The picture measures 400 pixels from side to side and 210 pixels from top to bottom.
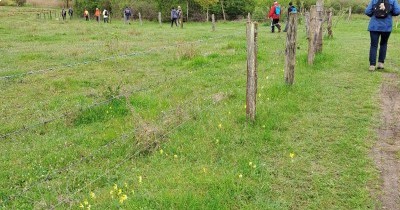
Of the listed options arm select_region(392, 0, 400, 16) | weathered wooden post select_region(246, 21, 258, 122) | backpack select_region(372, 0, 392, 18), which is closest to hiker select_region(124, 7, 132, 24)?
backpack select_region(372, 0, 392, 18)

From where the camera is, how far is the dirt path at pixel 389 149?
4211 millimetres

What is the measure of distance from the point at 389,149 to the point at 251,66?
2.21 m

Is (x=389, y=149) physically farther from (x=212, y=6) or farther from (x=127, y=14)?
(x=212, y=6)

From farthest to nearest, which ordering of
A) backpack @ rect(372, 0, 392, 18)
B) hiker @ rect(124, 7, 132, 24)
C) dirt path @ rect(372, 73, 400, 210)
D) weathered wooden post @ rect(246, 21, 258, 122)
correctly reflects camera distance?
hiker @ rect(124, 7, 132, 24), backpack @ rect(372, 0, 392, 18), weathered wooden post @ rect(246, 21, 258, 122), dirt path @ rect(372, 73, 400, 210)

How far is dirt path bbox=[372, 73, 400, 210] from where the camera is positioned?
4.21 meters

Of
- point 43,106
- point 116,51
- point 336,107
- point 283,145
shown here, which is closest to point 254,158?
point 283,145

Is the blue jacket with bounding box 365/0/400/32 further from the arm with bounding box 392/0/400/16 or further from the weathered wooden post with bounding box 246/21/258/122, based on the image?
the weathered wooden post with bounding box 246/21/258/122

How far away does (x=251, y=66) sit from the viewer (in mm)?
5809

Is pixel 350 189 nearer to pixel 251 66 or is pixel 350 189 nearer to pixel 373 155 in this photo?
pixel 373 155

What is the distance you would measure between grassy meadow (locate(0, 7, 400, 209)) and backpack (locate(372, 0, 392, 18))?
1.46 m

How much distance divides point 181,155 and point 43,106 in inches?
164

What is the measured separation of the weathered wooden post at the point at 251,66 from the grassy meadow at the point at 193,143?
0.28 m

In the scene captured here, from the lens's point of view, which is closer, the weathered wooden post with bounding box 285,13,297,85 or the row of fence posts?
the row of fence posts

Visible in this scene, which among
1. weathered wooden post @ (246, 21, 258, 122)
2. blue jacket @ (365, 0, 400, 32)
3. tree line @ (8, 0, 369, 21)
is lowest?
weathered wooden post @ (246, 21, 258, 122)
